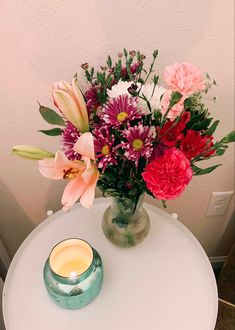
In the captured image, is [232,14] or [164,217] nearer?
[232,14]

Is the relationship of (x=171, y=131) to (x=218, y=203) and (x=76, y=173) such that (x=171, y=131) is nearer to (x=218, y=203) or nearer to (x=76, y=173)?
(x=76, y=173)

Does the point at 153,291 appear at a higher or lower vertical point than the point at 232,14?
lower

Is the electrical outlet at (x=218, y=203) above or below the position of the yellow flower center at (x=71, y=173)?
below

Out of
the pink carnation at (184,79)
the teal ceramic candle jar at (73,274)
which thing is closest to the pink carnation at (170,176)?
the pink carnation at (184,79)

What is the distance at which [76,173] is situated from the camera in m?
0.57

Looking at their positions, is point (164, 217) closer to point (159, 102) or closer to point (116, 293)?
point (116, 293)

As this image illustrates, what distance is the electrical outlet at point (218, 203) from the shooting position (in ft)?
3.82

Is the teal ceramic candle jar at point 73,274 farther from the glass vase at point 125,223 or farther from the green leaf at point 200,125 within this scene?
the green leaf at point 200,125

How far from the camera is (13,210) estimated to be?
3.61 ft

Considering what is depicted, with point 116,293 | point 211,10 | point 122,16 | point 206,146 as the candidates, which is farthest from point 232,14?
point 116,293

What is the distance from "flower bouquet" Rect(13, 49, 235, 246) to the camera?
0.54 meters

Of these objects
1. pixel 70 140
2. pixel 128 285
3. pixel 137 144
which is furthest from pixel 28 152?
pixel 128 285

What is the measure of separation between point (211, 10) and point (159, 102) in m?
0.31

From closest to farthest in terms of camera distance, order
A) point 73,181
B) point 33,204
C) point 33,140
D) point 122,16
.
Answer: point 73,181 → point 122,16 → point 33,140 → point 33,204
